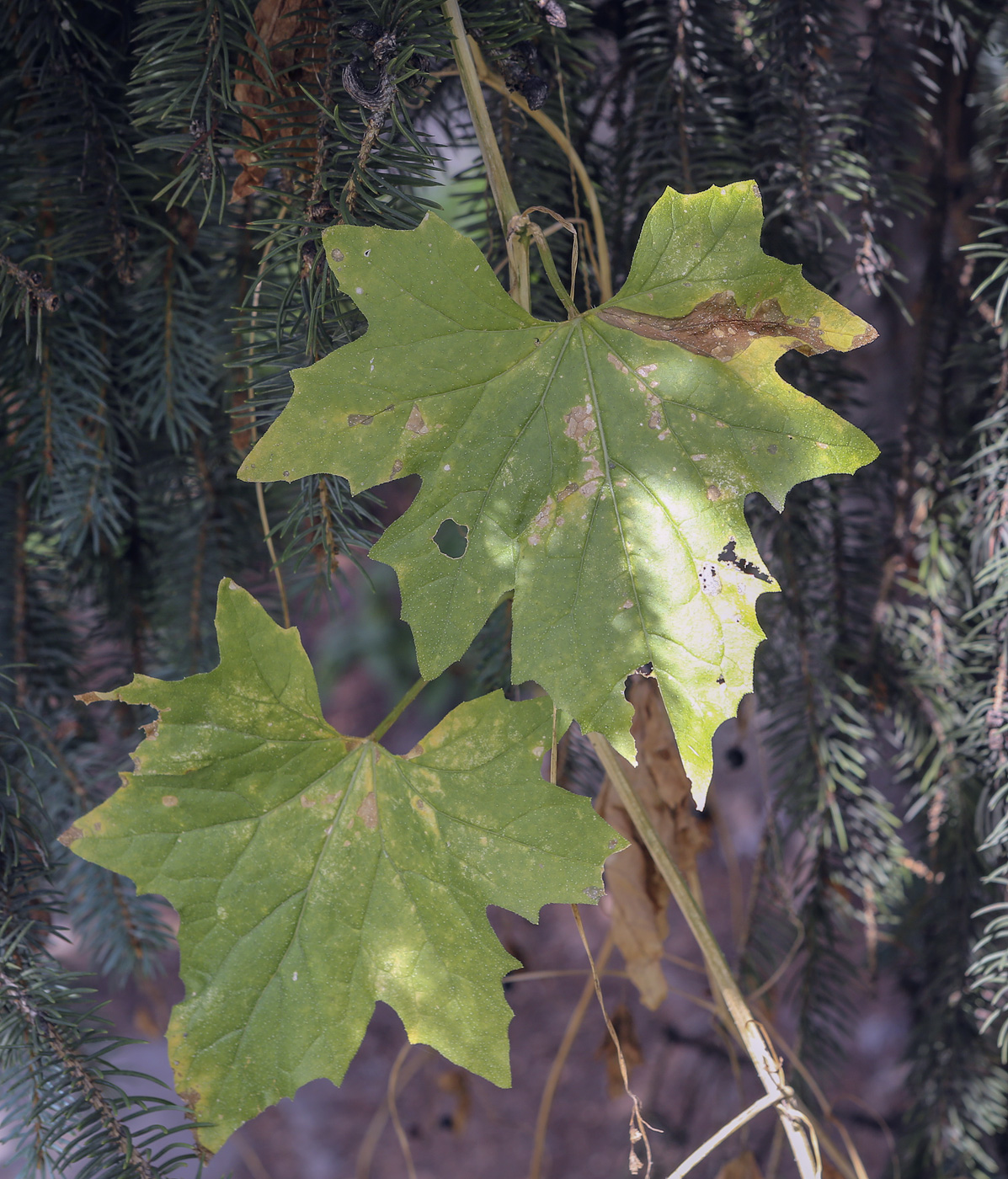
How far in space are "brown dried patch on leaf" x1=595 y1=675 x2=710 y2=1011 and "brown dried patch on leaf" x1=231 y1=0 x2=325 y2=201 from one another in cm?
48

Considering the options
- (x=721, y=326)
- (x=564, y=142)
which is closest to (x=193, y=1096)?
(x=721, y=326)

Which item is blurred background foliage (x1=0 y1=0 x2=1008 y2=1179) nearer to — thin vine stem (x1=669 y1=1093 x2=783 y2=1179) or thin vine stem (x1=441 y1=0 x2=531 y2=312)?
thin vine stem (x1=441 y1=0 x2=531 y2=312)

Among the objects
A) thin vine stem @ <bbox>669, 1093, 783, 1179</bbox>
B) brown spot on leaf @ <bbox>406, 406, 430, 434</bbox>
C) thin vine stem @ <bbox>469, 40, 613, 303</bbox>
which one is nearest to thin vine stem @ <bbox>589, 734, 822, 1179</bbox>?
thin vine stem @ <bbox>669, 1093, 783, 1179</bbox>

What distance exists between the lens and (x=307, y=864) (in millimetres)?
542

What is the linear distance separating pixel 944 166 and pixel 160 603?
93 cm

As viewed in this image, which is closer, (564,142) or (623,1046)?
(564,142)

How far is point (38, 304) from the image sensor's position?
56 cm

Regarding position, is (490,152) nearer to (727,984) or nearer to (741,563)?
(741,563)

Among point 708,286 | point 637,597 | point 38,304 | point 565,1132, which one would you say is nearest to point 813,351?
point 708,286

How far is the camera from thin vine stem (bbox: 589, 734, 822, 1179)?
1.83 feet

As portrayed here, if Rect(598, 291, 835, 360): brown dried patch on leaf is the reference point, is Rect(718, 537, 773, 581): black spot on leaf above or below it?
below

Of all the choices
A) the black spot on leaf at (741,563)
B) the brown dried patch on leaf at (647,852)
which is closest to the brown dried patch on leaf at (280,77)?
the black spot on leaf at (741,563)

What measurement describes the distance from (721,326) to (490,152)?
19 cm

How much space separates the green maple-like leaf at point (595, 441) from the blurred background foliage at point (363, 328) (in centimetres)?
7
